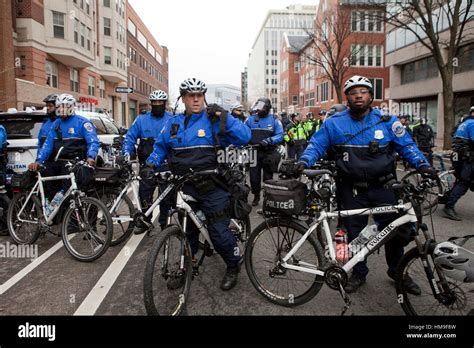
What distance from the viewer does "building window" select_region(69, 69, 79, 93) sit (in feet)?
96.0

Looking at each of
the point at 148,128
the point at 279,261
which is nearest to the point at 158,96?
the point at 148,128

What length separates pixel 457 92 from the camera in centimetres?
2564

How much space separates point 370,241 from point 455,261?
677mm

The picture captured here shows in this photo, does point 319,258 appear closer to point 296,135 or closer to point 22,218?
point 22,218

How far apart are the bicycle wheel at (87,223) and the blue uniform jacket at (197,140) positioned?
156 centimetres

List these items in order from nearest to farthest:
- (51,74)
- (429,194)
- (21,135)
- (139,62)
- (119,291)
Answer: (119,291)
(429,194)
(21,135)
(51,74)
(139,62)

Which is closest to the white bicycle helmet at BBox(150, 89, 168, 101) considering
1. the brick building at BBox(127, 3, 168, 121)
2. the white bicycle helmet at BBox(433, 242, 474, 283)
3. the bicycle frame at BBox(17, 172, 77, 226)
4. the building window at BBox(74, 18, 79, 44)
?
the bicycle frame at BBox(17, 172, 77, 226)

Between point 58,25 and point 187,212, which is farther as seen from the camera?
point 58,25

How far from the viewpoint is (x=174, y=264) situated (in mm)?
3383

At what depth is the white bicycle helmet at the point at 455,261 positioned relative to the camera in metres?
2.76

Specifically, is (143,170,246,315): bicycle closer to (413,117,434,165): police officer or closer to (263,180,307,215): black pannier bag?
(263,180,307,215): black pannier bag
